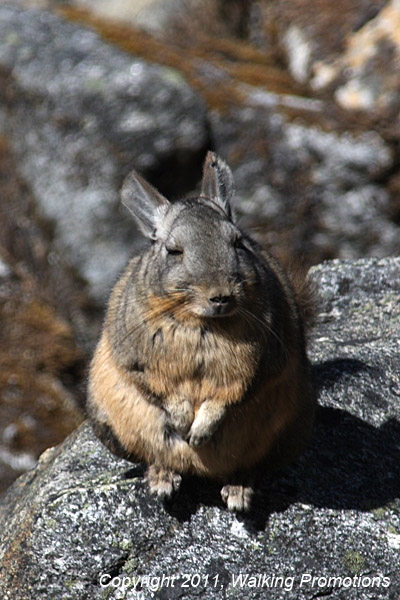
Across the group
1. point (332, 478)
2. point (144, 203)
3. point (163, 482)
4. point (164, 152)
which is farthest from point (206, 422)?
point (164, 152)

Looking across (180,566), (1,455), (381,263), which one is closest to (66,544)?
(180,566)

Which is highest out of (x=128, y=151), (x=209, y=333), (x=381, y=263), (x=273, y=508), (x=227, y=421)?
(x=128, y=151)

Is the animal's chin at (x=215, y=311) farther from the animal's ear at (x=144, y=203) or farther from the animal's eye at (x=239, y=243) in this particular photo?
the animal's ear at (x=144, y=203)

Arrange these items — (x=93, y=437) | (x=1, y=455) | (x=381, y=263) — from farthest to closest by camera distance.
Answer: (x=1, y=455)
(x=381, y=263)
(x=93, y=437)

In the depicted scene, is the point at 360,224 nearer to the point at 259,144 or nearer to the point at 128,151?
the point at 259,144

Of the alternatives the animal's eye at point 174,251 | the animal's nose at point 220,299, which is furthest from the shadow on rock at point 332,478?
the animal's eye at point 174,251

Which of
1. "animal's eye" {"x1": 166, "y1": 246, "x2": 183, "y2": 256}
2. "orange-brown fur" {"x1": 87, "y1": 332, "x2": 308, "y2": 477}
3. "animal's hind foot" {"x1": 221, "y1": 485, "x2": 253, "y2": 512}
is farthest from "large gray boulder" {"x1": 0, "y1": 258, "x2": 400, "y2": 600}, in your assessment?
"animal's eye" {"x1": 166, "y1": 246, "x2": 183, "y2": 256}

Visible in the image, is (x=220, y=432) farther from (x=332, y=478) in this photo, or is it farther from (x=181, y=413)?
(x=332, y=478)

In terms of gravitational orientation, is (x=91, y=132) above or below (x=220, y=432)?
above
